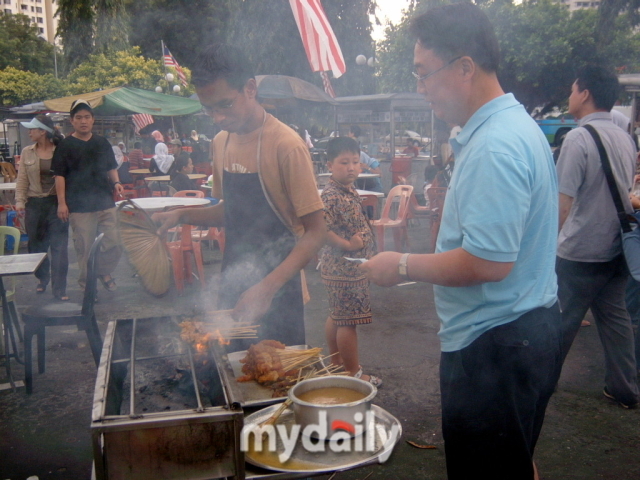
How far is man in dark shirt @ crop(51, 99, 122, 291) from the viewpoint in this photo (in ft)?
20.2

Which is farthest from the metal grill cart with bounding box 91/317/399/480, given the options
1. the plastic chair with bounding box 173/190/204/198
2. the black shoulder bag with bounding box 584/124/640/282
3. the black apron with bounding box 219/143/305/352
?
the plastic chair with bounding box 173/190/204/198

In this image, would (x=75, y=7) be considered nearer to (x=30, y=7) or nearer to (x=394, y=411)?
(x=394, y=411)

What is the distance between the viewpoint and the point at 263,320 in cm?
280

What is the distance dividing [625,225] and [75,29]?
99.5 feet

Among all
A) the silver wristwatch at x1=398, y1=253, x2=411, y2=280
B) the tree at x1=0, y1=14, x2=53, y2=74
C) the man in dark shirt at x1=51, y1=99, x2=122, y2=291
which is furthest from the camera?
the tree at x1=0, y1=14, x2=53, y2=74

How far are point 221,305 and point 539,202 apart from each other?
1811 mm

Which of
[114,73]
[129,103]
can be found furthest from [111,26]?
[129,103]

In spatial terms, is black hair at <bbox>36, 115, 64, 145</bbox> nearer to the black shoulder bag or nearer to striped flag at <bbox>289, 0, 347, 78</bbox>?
striped flag at <bbox>289, 0, 347, 78</bbox>

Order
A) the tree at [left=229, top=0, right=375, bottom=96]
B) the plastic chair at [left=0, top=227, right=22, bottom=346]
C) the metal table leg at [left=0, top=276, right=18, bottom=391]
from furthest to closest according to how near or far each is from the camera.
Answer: the tree at [left=229, top=0, right=375, bottom=96], the plastic chair at [left=0, top=227, right=22, bottom=346], the metal table leg at [left=0, top=276, right=18, bottom=391]

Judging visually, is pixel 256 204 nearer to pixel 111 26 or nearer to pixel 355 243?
pixel 355 243

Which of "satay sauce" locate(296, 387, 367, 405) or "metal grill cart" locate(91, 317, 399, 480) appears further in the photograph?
"satay sauce" locate(296, 387, 367, 405)

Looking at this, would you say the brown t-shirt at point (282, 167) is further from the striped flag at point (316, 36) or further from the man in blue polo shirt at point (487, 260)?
the striped flag at point (316, 36)

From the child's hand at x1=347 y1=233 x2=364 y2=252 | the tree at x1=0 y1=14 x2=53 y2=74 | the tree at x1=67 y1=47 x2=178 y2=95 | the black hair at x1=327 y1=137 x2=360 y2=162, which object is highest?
the tree at x1=0 y1=14 x2=53 y2=74

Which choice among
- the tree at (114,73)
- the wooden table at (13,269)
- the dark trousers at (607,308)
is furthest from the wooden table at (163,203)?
the tree at (114,73)
